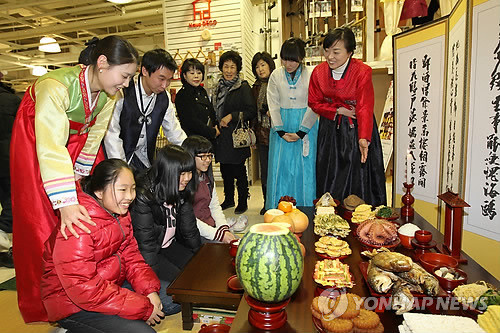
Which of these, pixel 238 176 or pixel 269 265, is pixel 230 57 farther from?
pixel 269 265

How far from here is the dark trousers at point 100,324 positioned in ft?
4.59

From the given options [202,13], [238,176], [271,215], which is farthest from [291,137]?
[202,13]

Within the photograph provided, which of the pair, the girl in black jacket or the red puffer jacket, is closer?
the red puffer jacket

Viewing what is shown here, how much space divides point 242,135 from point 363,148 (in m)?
1.64

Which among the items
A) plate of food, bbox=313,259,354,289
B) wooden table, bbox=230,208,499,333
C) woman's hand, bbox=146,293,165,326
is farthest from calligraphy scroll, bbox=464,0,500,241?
woman's hand, bbox=146,293,165,326

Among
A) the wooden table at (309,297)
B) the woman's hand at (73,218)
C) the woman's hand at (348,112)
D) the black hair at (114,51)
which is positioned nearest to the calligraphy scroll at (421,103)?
the woman's hand at (348,112)

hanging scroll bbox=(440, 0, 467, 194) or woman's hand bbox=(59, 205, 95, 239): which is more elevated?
hanging scroll bbox=(440, 0, 467, 194)

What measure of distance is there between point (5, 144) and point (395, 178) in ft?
12.0

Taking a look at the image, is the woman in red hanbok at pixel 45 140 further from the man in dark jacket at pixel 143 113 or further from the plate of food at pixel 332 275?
the plate of food at pixel 332 275

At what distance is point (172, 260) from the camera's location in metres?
2.16

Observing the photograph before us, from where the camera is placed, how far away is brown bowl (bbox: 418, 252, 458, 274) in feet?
3.94

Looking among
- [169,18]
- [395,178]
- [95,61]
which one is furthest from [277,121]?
[169,18]

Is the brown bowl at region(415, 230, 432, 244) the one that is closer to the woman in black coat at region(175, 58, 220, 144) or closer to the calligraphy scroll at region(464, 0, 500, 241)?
the calligraphy scroll at region(464, 0, 500, 241)

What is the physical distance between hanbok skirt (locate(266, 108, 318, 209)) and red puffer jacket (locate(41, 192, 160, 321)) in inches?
71.0
